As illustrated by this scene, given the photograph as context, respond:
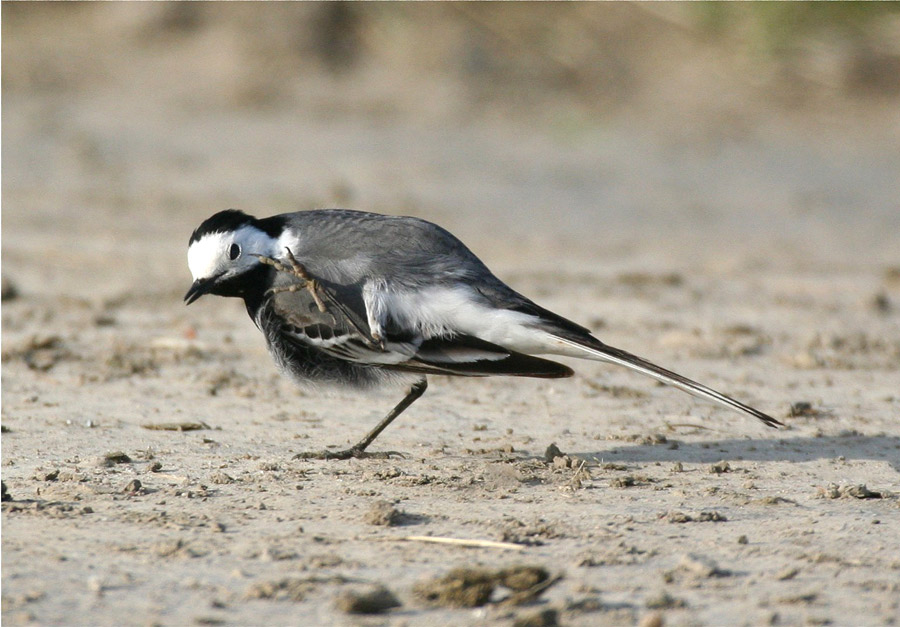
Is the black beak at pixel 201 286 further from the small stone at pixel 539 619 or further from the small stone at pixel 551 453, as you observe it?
the small stone at pixel 539 619

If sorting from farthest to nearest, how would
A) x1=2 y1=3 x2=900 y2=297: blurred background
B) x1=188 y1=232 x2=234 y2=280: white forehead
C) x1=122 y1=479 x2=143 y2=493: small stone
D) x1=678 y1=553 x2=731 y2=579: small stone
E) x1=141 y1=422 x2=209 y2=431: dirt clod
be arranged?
1. x1=2 y1=3 x2=900 y2=297: blurred background
2. x1=141 y1=422 x2=209 y2=431: dirt clod
3. x1=188 y1=232 x2=234 y2=280: white forehead
4. x1=122 y1=479 x2=143 y2=493: small stone
5. x1=678 y1=553 x2=731 y2=579: small stone

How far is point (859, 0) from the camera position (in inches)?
606

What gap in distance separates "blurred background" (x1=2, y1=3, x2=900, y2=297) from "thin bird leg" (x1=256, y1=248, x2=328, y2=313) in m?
3.77

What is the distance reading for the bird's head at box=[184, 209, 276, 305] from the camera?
506cm

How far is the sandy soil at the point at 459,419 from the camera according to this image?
135 inches

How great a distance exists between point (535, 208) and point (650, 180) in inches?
70.4

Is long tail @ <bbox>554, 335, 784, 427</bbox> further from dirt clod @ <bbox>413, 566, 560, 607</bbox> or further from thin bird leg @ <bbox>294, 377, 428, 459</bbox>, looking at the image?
dirt clod @ <bbox>413, 566, 560, 607</bbox>

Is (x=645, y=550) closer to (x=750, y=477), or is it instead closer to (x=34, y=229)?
(x=750, y=477)

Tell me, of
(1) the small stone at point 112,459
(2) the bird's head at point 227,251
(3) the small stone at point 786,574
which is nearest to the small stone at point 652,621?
(3) the small stone at point 786,574

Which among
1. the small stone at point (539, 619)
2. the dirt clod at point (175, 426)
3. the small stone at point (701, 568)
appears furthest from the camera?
the dirt clod at point (175, 426)

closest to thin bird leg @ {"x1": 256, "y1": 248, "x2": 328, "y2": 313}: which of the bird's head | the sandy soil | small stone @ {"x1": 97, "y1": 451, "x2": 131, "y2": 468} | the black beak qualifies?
the bird's head

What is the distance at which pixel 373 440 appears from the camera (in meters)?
5.27

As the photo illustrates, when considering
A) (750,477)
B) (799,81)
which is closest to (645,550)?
(750,477)

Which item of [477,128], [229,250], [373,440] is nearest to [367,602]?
[373,440]
